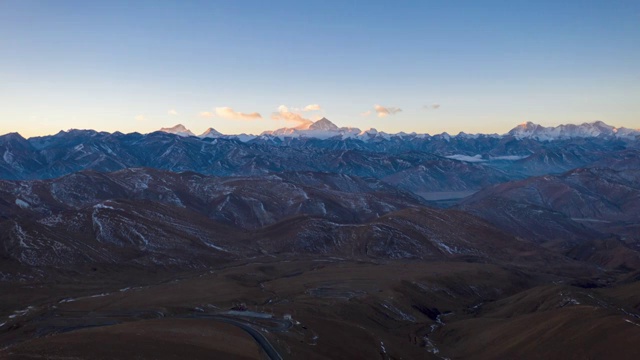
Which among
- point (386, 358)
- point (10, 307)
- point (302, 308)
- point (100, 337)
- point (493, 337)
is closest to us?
point (100, 337)

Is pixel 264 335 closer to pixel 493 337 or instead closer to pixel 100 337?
pixel 100 337

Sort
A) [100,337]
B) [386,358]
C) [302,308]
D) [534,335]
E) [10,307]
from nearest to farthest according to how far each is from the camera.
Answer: [100,337]
[386,358]
[534,335]
[302,308]
[10,307]

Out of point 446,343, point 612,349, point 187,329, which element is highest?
point 187,329

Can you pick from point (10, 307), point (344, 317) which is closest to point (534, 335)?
point (344, 317)

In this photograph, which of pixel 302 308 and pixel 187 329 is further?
pixel 302 308

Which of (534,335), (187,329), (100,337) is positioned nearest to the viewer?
(100,337)

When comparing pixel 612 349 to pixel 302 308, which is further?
pixel 302 308

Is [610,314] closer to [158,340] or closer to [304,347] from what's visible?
[304,347]

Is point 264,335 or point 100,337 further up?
point 100,337

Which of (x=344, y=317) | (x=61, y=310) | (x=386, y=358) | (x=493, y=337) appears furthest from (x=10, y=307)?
(x=493, y=337)
